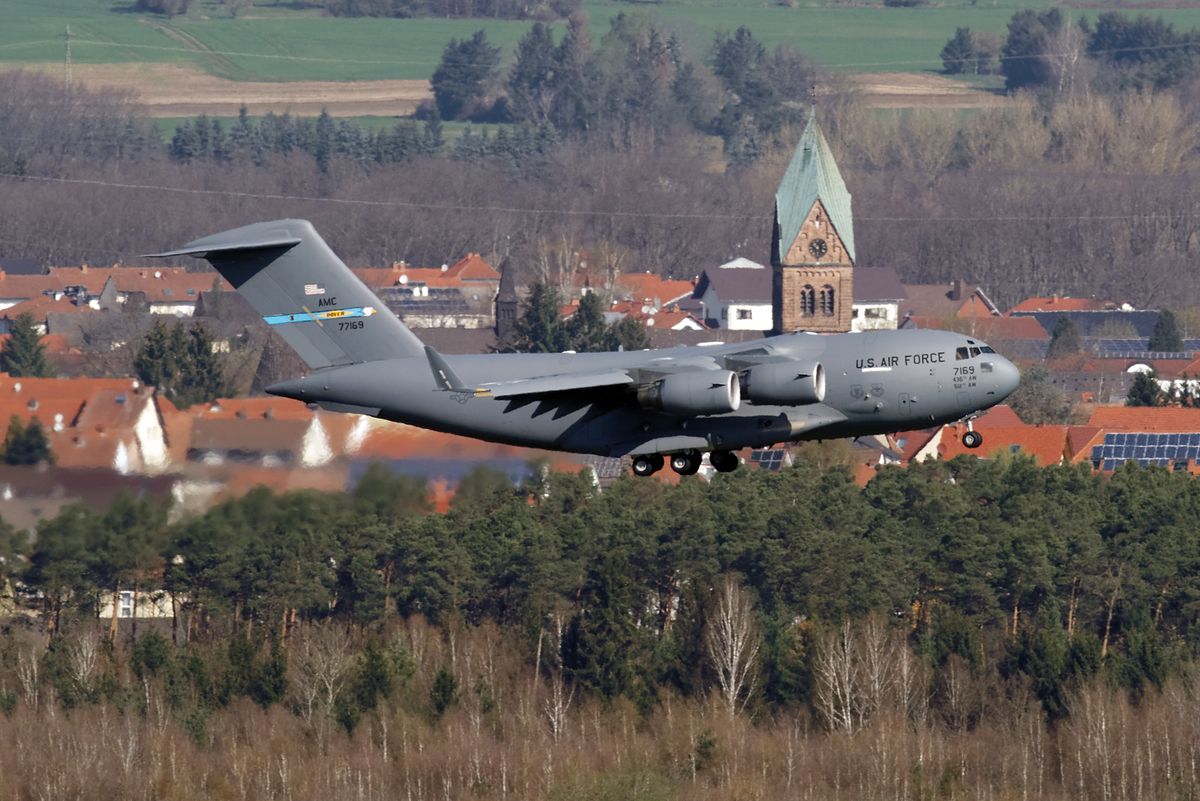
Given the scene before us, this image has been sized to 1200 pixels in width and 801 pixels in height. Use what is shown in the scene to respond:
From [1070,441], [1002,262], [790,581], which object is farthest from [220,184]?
[790,581]

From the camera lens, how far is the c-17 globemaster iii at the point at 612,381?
34281 millimetres

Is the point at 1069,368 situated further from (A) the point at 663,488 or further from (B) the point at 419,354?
(B) the point at 419,354

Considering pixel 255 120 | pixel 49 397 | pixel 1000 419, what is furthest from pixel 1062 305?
pixel 49 397

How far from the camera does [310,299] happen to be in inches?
1462

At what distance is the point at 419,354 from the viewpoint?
1448 inches

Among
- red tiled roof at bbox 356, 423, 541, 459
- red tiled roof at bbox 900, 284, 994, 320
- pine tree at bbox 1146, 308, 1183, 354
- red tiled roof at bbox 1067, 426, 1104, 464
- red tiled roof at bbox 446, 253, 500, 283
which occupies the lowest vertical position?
red tiled roof at bbox 900, 284, 994, 320

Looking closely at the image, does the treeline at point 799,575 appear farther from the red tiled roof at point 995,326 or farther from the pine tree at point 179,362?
the red tiled roof at point 995,326

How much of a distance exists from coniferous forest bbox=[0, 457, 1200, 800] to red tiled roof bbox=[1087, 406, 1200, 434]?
12970 mm

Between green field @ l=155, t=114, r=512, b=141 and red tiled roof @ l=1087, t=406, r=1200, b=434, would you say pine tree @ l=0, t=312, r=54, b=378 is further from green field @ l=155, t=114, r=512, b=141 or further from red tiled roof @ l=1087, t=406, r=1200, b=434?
green field @ l=155, t=114, r=512, b=141

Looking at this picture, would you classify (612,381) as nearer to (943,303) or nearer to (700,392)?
(700,392)

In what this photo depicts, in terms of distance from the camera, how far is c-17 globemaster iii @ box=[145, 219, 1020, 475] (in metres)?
34.3

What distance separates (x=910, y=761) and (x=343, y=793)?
432 inches

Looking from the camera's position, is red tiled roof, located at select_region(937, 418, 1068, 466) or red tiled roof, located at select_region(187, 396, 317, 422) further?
red tiled roof, located at select_region(937, 418, 1068, 466)

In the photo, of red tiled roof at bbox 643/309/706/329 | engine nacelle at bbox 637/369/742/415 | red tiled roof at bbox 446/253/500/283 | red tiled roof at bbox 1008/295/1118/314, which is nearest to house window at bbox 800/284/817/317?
red tiled roof at bbox 643/309/706/329
